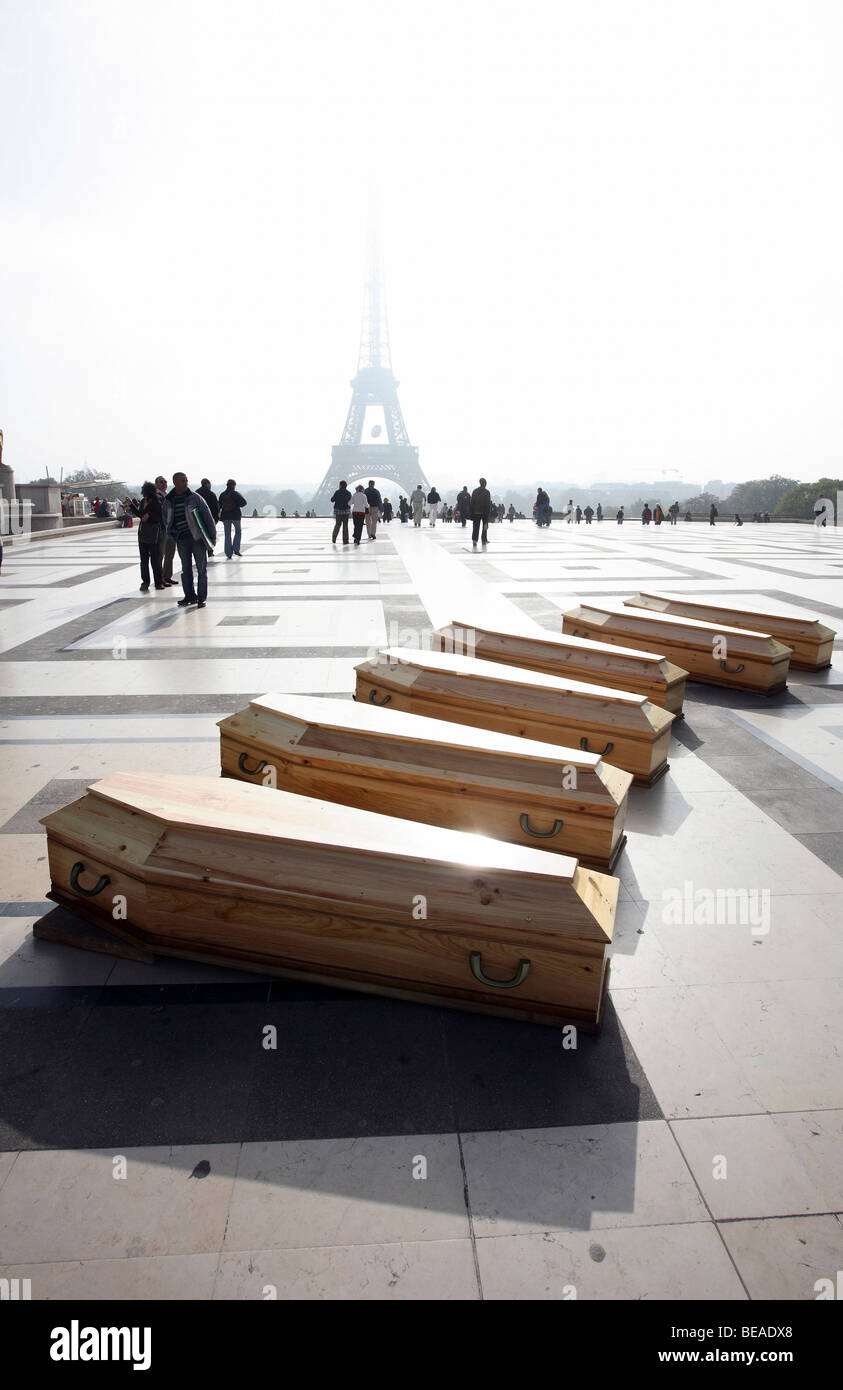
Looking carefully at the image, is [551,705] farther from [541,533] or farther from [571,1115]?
[541,533]

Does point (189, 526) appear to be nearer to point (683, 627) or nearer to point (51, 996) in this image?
point (683, 627)

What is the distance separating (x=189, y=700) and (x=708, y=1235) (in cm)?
581

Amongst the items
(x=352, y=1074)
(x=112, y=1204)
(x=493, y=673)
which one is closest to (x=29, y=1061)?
(x=112, y=1204)

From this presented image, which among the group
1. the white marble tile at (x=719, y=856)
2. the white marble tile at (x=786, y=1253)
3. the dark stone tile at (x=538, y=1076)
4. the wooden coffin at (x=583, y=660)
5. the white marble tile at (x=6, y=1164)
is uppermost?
the wooden coffin at (x=583, y=660)

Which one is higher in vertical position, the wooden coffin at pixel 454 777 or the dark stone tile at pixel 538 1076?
the wooden coffin at pixel 454 777

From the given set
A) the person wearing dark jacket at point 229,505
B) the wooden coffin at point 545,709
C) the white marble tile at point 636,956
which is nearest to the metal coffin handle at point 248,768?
the wooden coffin at point 545,709

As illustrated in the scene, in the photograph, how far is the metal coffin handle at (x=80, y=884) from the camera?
3389 millimetres

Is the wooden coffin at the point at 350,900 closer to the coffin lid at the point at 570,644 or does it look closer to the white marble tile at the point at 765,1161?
the white marble tile at the point at 765,1161

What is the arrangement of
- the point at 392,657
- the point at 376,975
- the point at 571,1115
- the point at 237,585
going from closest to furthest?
the point at 571,1115 < the point at 376,975 < the point at 392,657 < the point at 237,585

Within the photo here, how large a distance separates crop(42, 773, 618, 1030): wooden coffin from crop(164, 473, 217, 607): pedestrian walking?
26.2 feet

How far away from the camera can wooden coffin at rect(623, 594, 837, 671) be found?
8.31 metres

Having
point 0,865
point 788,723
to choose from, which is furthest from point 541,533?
point 0,865

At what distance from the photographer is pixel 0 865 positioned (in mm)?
4148

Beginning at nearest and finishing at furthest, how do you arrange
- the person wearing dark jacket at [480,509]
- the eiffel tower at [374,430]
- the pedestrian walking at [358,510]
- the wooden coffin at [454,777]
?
the wooden coffin at [454,777], the person wearing dark jacket at [480,509], the pedestrian walking at [358,510], the eiffel tower at [374,430]
